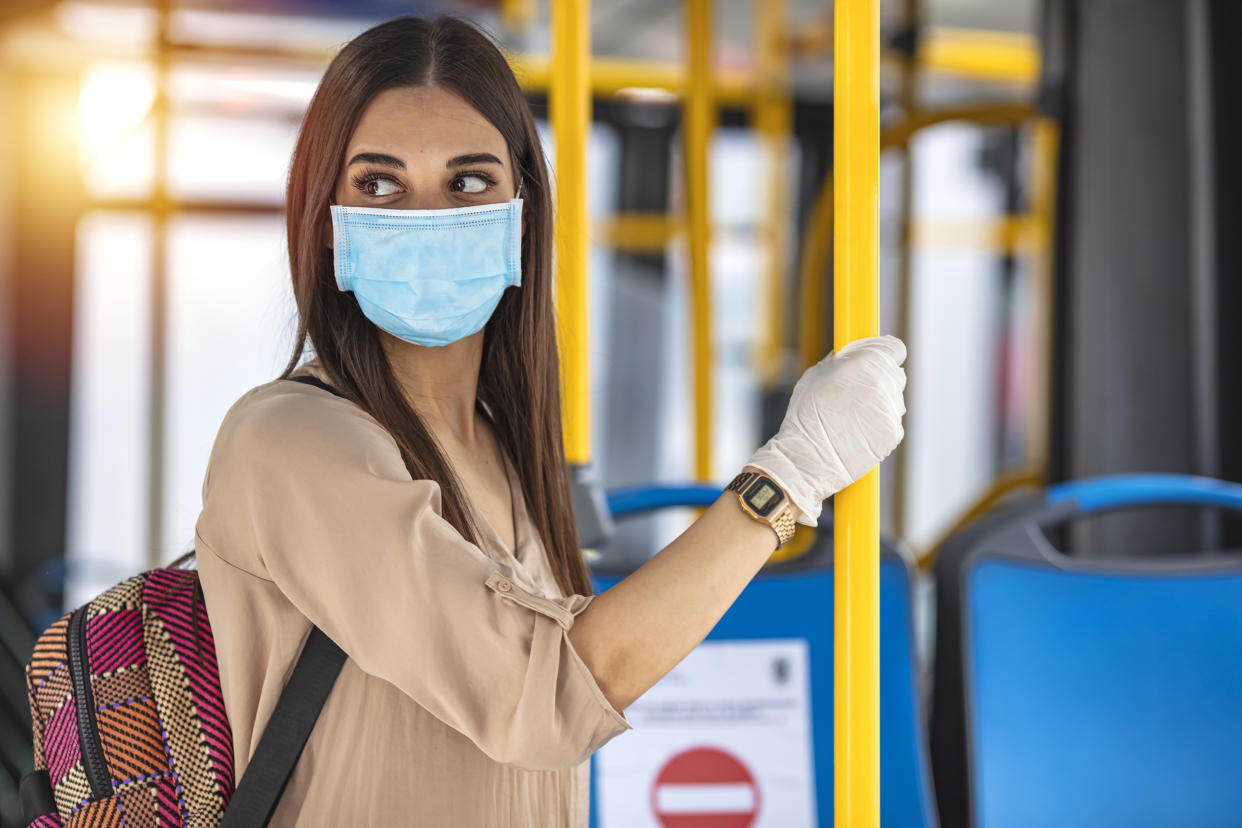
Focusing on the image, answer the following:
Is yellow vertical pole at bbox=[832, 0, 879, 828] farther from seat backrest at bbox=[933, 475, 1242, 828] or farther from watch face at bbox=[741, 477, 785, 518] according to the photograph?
seat backrest at bbox=[933, 475, 1242, 828]

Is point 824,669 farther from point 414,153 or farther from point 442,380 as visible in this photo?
point 414,153

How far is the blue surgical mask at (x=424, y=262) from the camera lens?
3.16ft

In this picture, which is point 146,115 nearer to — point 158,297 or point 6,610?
point 158,297

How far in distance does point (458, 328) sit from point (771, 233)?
149 inches

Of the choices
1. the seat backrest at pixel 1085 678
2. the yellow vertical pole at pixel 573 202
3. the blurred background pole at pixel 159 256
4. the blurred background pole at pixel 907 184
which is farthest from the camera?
the blurred background pole at pixel 907 184

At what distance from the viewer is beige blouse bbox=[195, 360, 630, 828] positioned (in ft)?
2.61

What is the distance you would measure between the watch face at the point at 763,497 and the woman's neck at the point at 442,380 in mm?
329

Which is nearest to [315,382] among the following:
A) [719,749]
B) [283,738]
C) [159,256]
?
[283,738]

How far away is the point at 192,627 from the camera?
95 cm

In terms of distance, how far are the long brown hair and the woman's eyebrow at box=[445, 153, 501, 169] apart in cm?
4

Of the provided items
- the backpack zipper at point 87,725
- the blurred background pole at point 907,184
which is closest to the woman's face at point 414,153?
the backpack zipper at point 87,725

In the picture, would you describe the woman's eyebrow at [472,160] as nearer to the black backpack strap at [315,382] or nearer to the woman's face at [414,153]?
the woman's face at [414,153]

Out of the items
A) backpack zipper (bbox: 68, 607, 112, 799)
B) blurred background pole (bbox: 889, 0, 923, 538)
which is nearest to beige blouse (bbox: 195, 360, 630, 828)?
backpack zipper (bbox: 68, 607, 112, 799)

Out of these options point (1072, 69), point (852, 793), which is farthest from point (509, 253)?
point (1072, 69)
